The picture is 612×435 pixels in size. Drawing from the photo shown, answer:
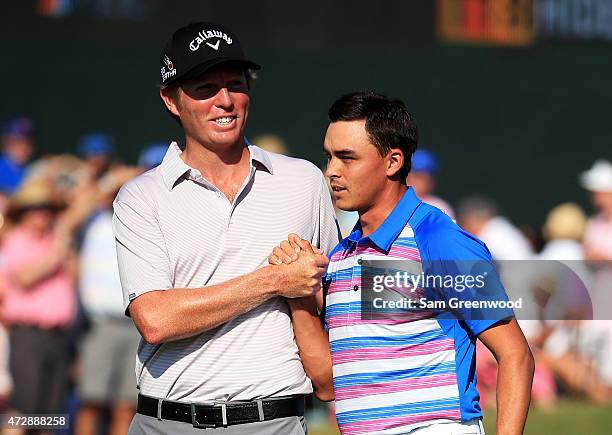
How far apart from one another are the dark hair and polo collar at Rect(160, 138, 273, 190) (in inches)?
12.4

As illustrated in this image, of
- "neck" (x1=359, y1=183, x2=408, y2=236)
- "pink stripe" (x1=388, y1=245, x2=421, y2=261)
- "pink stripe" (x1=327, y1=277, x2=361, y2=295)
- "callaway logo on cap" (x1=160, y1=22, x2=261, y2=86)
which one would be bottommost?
"pink stripe" (x1=327, y1=277, x2=361, y2=295)

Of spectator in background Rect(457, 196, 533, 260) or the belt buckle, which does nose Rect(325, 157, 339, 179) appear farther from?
spectator in background Rect(457, 196, 533, 260)

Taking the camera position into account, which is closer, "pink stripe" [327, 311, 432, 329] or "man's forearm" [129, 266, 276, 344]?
"pink stripe" [327, 311, 432, 329]

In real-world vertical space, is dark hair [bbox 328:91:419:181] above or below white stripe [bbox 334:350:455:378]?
above

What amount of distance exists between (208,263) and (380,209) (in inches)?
22.3

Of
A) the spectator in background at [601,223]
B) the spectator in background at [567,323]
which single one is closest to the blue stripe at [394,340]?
the spectator in background at [567,323]

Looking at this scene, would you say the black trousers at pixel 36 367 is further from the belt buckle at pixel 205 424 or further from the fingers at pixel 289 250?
the fingers at pixel 289 250

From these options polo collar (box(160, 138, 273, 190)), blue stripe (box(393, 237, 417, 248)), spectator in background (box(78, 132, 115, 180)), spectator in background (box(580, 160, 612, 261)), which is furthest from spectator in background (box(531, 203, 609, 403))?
blue stripe (box(393, 237, 417, 248))

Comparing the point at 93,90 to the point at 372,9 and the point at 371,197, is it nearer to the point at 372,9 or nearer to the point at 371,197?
the point at 372,9

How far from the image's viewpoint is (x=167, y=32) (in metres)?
11.9

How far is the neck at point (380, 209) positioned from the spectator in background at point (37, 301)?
15.1ft

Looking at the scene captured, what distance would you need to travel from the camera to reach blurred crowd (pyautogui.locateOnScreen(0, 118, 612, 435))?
7938mm

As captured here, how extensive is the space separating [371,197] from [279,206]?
353 millimetres

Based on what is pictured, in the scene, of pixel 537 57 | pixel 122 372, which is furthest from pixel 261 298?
pixel 537 57
